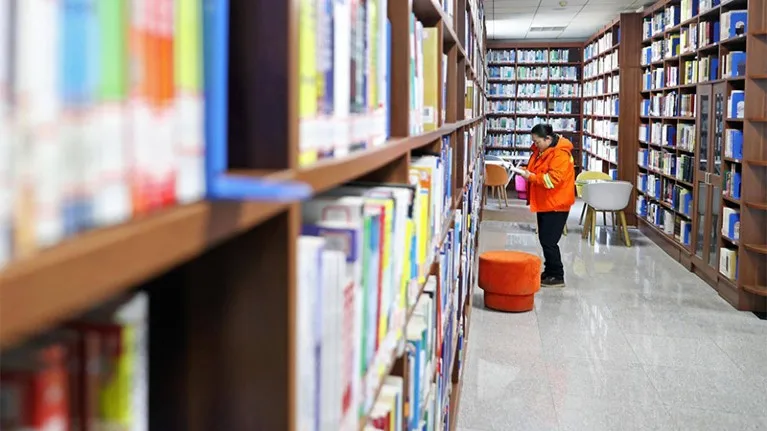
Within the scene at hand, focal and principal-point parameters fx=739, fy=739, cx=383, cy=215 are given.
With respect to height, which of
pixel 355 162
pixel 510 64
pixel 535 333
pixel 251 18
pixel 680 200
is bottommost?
pixel 535 333

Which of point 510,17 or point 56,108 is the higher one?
point 510,17

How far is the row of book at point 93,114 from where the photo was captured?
35 cm

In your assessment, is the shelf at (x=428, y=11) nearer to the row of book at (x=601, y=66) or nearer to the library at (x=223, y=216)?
the library at (x=223, y=216)

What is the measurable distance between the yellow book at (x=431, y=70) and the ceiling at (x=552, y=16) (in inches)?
346

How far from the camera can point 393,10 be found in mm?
1531

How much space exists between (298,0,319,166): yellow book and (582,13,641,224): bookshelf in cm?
1017

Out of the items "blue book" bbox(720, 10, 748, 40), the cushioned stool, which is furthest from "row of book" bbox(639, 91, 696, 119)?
the cushioned stool

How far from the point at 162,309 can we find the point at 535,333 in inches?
185

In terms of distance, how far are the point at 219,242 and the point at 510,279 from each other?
5.13 metres

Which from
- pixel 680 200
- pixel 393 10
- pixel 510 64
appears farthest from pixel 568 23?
pixel 393 10

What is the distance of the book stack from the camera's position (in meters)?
0.82

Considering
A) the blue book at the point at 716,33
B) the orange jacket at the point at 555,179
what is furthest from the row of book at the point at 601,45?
the orange jacket at the point at 555,179

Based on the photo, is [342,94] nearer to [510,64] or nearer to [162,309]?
[162,309]

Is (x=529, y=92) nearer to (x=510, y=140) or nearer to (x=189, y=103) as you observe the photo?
(x=510, y=140)
